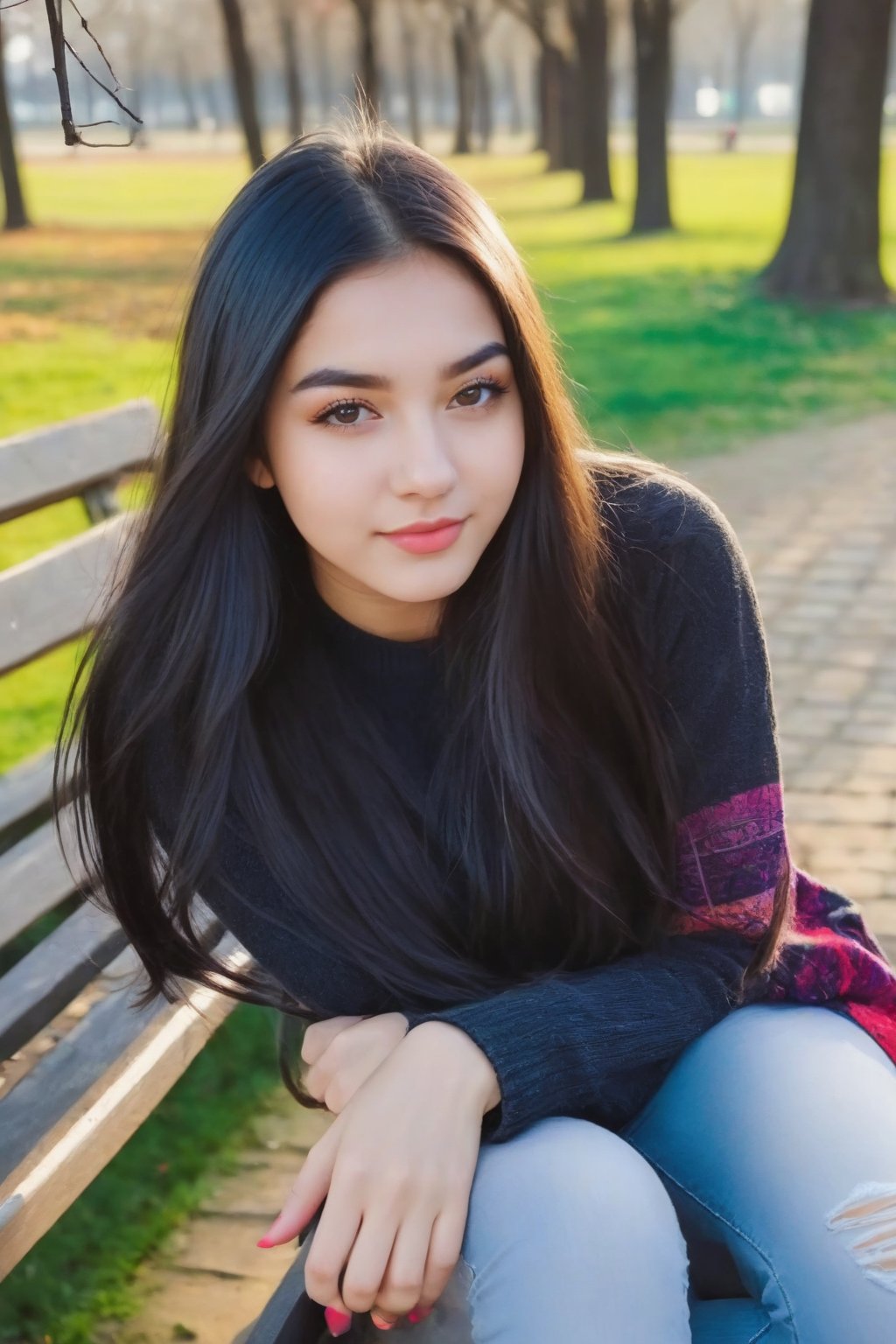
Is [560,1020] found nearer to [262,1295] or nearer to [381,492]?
[381,492]

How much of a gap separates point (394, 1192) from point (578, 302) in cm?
1288

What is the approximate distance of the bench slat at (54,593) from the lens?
2547 mm

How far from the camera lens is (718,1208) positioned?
1.80 metres

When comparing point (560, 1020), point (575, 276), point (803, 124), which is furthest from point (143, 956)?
point (575, 276)

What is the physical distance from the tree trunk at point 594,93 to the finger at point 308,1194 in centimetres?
2243

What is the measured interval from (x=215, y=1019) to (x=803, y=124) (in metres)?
11.9

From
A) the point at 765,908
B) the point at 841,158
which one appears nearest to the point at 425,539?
the point at 765,908

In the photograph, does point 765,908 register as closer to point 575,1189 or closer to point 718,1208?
point 718,1208

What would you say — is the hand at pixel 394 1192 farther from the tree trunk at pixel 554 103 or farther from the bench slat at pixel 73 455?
the tree trunk at pixel 554 103

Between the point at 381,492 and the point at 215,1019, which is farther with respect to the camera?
the point at 215,1019

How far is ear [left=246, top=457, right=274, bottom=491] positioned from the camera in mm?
1958

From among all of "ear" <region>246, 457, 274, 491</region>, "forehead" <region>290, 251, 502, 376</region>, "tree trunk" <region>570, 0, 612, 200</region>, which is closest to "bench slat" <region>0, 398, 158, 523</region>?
"ear" <region>246, 457, 274, 491</region>

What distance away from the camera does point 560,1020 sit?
180cm

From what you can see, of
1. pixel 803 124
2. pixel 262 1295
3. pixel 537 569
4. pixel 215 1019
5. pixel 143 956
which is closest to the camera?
pixel 537 569
